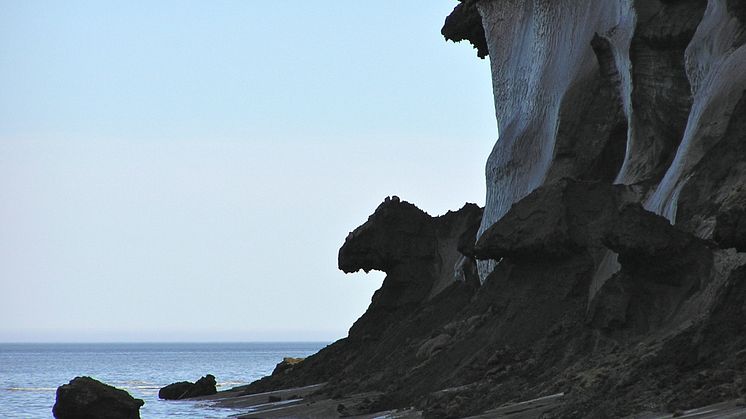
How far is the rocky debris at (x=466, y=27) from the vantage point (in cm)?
6194

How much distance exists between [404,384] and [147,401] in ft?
94.7

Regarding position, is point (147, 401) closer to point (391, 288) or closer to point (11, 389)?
point (391, 288)

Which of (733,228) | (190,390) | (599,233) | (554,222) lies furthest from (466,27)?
(733,228)

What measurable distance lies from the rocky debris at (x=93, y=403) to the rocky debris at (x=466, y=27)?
→ 28.7 metres

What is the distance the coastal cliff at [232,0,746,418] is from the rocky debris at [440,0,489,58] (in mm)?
1536

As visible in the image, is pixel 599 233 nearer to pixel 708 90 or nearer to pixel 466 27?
pixel 708 90

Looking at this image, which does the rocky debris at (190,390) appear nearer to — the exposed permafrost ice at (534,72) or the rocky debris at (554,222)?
the exposed permafrost ice at (534,72)

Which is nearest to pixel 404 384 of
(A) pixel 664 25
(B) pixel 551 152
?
(B) pixel 551 152

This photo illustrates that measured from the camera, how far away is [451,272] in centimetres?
6406

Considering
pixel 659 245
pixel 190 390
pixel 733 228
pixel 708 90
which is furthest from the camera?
pixel 190 390

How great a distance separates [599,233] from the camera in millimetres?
33781

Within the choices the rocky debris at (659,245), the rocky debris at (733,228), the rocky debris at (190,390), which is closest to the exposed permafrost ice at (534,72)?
the rocky debris at (659,245)

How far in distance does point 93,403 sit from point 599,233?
15.5 metres

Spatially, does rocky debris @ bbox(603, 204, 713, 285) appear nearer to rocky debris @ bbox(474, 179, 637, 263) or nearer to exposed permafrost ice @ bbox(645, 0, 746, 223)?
exposed permafrost ice @ bbox(645, 0, 746, 223)
